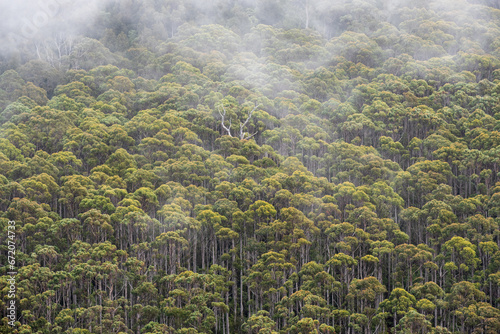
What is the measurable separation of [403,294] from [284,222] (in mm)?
10436

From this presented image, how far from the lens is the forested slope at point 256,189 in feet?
117

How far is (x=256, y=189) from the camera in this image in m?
45.1

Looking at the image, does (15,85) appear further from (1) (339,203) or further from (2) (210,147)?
(1) (339,203)

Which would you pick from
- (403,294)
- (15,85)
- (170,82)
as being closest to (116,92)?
(170,82)

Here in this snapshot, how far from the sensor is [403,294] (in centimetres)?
3481

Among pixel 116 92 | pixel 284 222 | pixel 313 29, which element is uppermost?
pixel 313 29

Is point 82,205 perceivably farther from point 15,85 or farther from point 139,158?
point 15,85

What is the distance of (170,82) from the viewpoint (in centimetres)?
6956

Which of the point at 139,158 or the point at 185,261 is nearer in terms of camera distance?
the point at 185,261

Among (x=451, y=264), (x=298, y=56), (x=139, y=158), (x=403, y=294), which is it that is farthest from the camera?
(x=298, y=56)

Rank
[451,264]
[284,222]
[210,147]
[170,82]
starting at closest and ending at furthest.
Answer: [451,264]
[284,222]
[210,147]
[170,82]

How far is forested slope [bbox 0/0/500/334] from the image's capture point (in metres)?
35.7

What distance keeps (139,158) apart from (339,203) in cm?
1901

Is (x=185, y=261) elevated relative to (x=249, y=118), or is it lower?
lower
